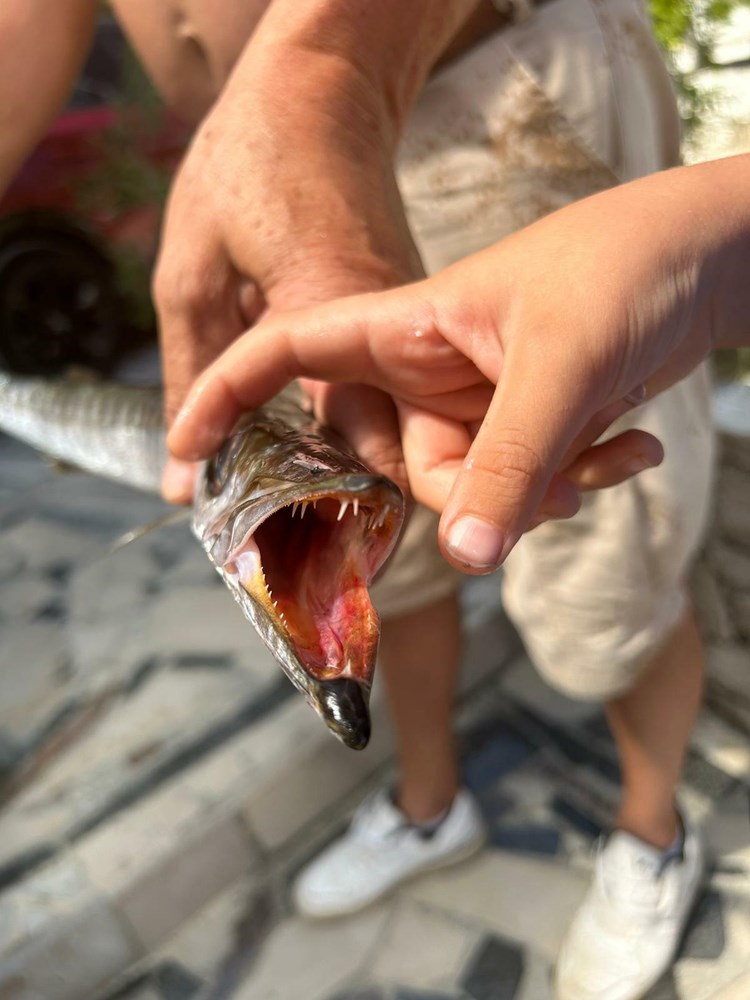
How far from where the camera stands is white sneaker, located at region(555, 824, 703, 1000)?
1772mm

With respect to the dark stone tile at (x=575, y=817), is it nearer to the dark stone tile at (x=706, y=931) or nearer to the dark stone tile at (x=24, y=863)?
the dark stone tile at (x=706, y=931)

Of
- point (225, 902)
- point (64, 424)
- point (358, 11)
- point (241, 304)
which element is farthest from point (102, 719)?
point (358, 11)

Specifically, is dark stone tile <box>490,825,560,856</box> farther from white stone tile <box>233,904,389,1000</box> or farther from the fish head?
the fish head

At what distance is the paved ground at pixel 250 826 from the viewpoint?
6.29 feet

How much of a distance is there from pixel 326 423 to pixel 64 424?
1.69m

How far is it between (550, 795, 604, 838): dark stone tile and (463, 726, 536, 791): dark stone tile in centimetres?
17

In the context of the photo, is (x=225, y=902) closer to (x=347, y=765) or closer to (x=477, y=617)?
(x=347, y=765)

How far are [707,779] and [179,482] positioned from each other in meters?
1.69

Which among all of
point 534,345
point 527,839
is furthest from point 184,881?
point 534,345

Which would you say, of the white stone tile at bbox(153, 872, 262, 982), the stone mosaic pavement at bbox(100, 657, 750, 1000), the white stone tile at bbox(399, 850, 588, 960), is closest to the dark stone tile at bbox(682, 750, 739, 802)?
the stone mosaic pavement at bbox(100, 657, 750, 1000)

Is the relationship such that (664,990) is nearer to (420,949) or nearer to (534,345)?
(420,949)

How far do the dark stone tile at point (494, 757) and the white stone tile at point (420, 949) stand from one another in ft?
1.31

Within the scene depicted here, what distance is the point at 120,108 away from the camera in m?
4.70

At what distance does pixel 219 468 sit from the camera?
1211mm
